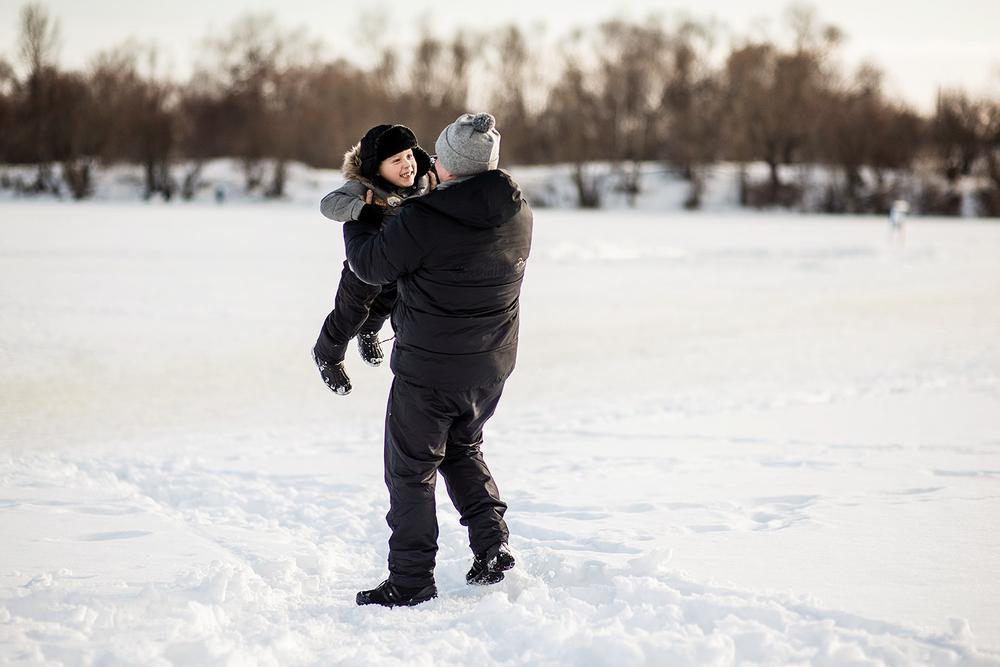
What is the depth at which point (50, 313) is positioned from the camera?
31.7 feet

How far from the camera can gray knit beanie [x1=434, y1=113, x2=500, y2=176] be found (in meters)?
2.68

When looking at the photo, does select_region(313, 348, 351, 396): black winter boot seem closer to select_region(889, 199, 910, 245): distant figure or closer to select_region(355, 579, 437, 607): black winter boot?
select_region(355, 579, 437, 607): black winter boot

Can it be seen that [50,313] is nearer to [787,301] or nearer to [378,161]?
[378,161]

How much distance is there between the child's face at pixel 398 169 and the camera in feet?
9.51

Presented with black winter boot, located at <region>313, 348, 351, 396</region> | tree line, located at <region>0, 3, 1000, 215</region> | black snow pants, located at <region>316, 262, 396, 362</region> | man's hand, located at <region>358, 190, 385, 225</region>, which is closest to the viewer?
man's hand, located at <region>358, 190, 385, 225</region>

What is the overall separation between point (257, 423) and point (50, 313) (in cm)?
477

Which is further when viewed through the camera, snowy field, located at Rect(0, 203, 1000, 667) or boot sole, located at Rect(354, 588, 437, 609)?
boot sole, located at Rect(354, 588, 437, 609)

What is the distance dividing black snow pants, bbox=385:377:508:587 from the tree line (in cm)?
4186

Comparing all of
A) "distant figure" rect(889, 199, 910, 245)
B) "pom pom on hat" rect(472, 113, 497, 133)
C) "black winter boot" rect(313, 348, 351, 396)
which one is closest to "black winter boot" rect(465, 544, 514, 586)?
"black winter boot" rect(313, 348, 351, 396)

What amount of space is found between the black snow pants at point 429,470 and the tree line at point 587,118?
41862 millimetres

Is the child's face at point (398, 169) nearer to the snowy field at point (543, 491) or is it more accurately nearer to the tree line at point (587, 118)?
the snowy field at point (543, 491)

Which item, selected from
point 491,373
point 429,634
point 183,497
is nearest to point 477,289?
point 491,373

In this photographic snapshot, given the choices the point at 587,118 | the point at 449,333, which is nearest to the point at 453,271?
the point at 449,333

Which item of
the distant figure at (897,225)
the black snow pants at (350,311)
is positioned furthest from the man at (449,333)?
the distant figure at (897,225)
